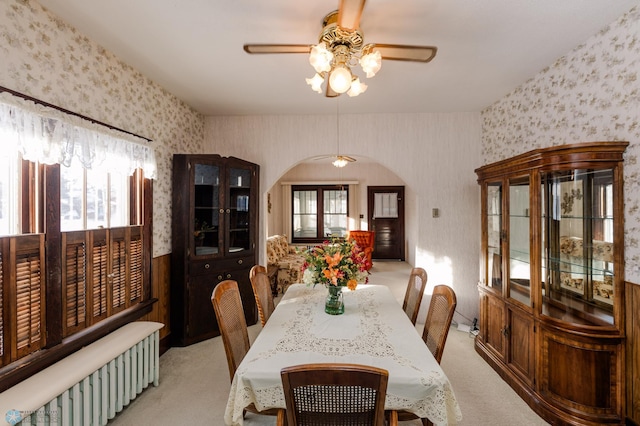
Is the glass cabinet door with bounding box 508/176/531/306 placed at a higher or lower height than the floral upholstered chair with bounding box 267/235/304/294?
higher

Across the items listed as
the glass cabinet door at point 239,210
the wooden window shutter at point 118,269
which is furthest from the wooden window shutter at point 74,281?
the glass cabinet door at point 239,210

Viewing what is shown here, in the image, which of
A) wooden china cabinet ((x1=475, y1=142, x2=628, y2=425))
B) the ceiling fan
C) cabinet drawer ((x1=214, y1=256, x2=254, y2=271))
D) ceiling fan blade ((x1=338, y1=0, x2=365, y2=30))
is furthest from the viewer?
cabinet drawer ((x1=214, y1=256, x2=254, y2=271))

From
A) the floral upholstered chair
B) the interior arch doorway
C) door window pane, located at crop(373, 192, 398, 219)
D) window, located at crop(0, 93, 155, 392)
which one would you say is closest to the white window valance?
window, located at crop(0, 93, 155, 392)

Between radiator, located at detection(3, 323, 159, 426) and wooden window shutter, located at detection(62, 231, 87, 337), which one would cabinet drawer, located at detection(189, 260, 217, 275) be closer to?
radiator, located at detection(3, 323, 159, 426)

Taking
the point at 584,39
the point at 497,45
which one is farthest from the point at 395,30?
the point at 584,39

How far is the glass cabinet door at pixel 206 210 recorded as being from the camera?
3.38m

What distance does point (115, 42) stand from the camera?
7.60 feet

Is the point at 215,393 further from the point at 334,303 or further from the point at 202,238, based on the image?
the point at 202,238

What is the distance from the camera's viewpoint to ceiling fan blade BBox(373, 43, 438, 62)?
172 cm

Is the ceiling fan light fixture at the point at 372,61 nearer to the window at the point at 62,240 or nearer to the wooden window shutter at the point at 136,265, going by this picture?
the window at the point at 62,240

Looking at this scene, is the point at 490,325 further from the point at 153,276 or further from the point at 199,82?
the point at 199,82

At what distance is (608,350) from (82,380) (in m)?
3.34

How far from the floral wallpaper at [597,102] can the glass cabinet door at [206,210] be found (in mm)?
3339

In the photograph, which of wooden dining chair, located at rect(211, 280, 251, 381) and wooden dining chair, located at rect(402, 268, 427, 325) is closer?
wooden dining chair, located at rect(211, 280, 251, 381)
